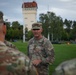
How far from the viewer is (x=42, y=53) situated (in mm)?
5434

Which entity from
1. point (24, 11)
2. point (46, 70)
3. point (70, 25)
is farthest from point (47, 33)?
point (46, 70)

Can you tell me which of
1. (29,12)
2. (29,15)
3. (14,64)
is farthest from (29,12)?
(14,64)

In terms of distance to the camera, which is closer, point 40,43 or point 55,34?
point 40,43

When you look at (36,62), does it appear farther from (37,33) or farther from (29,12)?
(29,12)

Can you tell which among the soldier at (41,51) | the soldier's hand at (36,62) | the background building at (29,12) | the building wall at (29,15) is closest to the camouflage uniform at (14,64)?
the soldier's hand at (36,62)

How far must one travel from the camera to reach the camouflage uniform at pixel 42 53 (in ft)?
17.5

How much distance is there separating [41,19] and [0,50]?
272 feet

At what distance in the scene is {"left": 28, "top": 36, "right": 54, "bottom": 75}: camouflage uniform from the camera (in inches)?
211

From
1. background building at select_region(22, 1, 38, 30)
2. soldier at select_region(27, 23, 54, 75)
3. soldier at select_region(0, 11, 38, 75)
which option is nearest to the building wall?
background building at select_region(22, 1, 38, 30)

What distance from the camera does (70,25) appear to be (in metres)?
120

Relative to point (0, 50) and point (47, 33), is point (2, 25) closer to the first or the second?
point (0, 50)

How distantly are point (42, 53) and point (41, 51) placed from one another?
0.14ft

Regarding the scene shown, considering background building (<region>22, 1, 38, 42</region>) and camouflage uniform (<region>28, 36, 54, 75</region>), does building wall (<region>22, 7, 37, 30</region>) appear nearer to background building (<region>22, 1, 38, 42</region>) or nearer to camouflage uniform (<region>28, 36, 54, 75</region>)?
background building (<region>22, 1, 38, 42</region>)

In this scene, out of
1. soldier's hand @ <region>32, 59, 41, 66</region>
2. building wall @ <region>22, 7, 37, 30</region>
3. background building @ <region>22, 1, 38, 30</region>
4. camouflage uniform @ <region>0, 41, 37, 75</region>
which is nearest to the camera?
camouflage uniform @ <region>0, 41, 37, 75</region>
